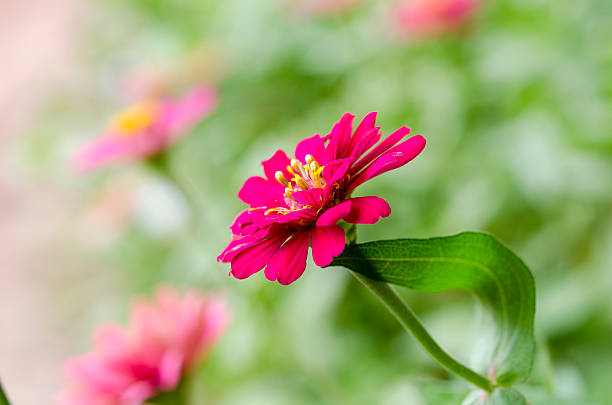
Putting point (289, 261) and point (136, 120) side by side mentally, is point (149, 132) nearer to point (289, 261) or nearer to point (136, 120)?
point (136, 120)

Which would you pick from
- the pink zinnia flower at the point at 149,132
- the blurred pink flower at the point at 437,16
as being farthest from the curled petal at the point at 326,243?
the blurred pink flower at the point at 437,16

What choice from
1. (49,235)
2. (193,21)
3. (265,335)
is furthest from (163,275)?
(193,21)

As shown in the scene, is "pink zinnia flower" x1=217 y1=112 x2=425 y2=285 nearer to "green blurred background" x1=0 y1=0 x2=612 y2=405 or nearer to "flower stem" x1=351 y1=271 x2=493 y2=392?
"flower stem" x1=351 y1=271 x2=493 y2=392

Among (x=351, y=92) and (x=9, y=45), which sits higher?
(x=9, y=45)

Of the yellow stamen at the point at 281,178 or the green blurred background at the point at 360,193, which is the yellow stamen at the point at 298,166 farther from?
the green blurred background at the point at 360,193

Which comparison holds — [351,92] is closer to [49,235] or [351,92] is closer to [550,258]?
[550,258]

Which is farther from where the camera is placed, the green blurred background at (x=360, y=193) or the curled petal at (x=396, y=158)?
the green blurred background at (x=360, y=193)
